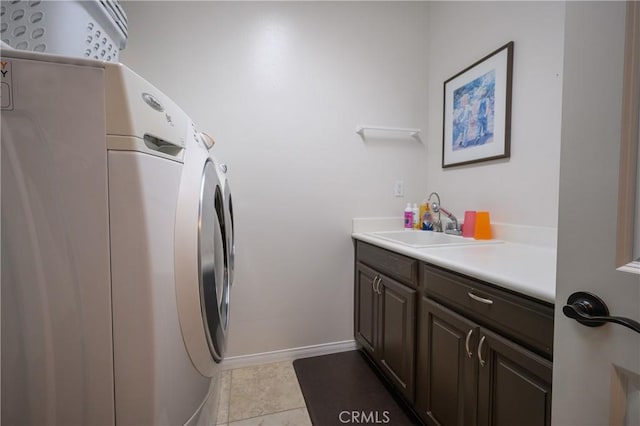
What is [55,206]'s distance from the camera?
0.47 meters

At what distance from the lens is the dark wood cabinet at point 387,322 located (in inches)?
50.6

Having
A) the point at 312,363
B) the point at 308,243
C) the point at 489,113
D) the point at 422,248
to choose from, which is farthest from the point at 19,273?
the point at 489,113

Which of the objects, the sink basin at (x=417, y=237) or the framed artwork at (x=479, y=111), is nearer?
the framed artwork at (x=479, y=111)

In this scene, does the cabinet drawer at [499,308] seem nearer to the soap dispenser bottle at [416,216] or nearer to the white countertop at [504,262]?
the white countertop at [504,262]

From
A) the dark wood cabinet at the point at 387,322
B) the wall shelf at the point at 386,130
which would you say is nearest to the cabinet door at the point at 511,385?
the dark wood cabinet at the point at 387,322

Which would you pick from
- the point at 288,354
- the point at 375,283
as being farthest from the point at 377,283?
the point at 288,354

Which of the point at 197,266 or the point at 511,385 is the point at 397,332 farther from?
the point at 197,266

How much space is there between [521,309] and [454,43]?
6.01 feet

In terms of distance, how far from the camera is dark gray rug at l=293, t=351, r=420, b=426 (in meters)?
1.35

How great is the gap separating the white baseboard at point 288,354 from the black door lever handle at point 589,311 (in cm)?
170

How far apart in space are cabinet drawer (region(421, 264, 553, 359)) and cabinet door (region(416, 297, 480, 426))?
2.1 inches

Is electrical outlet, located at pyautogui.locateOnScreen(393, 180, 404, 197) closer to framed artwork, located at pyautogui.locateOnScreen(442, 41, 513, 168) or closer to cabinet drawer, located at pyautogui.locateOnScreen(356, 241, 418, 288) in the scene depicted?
framed artwork, located at pyautogui.locateOnScreen(442, 41, 513, 168)

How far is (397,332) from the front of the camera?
1394mm

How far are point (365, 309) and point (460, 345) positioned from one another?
0.85 m
